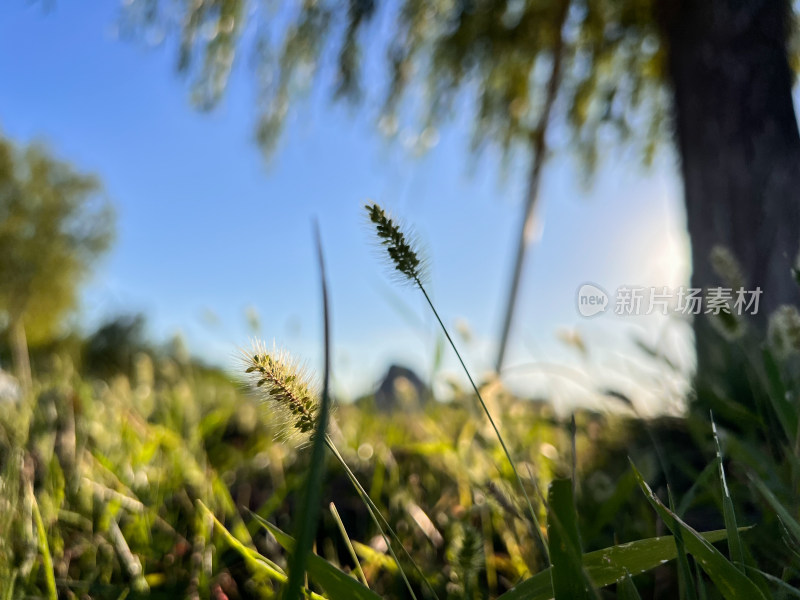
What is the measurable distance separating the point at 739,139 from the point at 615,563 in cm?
286

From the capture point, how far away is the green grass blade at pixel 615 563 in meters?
0.50

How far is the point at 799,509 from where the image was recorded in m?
0.65

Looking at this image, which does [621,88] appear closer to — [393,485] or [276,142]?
[276,142]

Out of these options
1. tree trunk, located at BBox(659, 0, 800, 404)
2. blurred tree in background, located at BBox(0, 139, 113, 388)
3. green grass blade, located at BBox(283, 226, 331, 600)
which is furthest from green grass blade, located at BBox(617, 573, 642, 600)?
blurred tree in background, located at BBox(0, 139, 113, 388)

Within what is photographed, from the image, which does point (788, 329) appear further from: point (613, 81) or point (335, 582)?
point (613, 81)

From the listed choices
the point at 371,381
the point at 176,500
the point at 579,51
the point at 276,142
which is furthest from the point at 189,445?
the point at 579,51

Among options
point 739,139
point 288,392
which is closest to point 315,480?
point 288,392

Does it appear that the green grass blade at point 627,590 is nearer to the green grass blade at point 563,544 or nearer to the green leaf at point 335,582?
the green grass blade at point 563,544

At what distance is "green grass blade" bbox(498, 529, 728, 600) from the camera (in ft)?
1.63

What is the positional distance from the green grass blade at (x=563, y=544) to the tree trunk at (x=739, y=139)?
217cm

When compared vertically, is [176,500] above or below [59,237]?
below

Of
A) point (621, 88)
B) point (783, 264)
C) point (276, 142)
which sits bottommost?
point (783, 264)

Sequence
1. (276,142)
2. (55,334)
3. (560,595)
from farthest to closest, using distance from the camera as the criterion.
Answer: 1. (55,334)
2. (276,142)
3. (560,595)

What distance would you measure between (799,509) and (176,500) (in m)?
1.02
